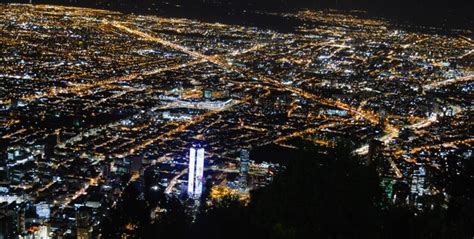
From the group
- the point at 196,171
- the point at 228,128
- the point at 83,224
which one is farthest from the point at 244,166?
the point at 228,128

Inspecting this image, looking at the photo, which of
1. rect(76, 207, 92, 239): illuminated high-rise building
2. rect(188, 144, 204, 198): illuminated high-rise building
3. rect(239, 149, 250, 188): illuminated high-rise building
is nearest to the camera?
rect(76, 207, 92, 239): illuminated high-rise building

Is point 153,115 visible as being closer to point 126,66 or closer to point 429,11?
point 126,66

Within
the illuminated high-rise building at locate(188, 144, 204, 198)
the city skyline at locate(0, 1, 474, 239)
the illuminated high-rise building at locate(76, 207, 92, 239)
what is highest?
the city skyline at locate(0, 1, 474, 239)

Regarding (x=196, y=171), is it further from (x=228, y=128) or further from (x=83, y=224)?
(x=228, y=128)

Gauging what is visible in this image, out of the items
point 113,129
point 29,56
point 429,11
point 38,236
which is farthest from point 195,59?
point 429,11

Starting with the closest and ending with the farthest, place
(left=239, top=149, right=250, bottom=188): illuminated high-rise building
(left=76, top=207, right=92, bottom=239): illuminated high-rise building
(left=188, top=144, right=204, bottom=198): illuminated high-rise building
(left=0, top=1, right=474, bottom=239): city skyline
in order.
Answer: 1. (left=0, top=1, right=474, bottom=239): city skyline
2. (left=76, top=207, right=92, bottom=239): illuminated high-rise building
3. (left=188, top=144, right=204, bottom=198): illuminated high-rise building
4. (left=239, top=149, right=250, bottom=188): illuminated high-rise building

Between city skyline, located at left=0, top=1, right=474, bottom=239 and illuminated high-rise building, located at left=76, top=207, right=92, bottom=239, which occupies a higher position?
city skyline, located at left=0, top=1, right=474, bottom=239

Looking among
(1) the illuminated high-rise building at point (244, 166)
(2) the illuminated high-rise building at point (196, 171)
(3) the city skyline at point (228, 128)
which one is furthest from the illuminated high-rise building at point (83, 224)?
(1) the illuminated high-rise building at point (244, 166)

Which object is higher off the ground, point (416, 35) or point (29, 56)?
point (416, 35)

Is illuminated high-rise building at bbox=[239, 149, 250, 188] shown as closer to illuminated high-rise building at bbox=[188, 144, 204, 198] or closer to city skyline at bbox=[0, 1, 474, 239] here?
city skyline at bbox=[0, 1, 474, 239]

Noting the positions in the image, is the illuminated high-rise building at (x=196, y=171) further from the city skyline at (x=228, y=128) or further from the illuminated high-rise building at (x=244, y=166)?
the illuminated high-rise building at (x=244, y=166)

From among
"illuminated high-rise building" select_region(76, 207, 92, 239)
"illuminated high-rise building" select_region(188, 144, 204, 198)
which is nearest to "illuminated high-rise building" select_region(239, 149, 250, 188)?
"illuminated high-rise building" select_region(188, 144, 204, 198)
